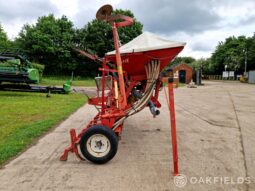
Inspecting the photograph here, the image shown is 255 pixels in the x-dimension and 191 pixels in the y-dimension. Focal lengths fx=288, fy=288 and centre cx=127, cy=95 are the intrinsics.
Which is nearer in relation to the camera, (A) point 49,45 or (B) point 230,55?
(A) point 49,45

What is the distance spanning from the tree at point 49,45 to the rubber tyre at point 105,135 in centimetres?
Result: 3663

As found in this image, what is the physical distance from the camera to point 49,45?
40.8 meters

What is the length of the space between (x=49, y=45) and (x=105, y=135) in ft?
126

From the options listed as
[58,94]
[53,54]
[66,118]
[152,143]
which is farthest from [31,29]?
[152,143]

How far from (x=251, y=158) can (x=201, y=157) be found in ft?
2.86

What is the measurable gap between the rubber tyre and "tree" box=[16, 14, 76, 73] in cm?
3663

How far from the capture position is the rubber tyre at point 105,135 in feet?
15.1

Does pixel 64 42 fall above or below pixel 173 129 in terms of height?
above

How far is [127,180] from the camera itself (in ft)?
13.3

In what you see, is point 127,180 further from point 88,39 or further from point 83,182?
point 88,39

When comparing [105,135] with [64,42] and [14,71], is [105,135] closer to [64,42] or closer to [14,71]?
[14,71]

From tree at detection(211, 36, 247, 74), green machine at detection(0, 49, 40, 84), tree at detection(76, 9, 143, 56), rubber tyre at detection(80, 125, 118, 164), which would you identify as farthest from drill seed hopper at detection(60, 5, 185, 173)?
tree at detection(211, 36, 247, 74)

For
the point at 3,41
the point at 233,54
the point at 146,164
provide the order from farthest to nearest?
the point at 233,54
the point at 3,41
the point at 146,164

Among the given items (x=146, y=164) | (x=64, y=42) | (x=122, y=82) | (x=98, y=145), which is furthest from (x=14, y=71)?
(x=64, y=42)
